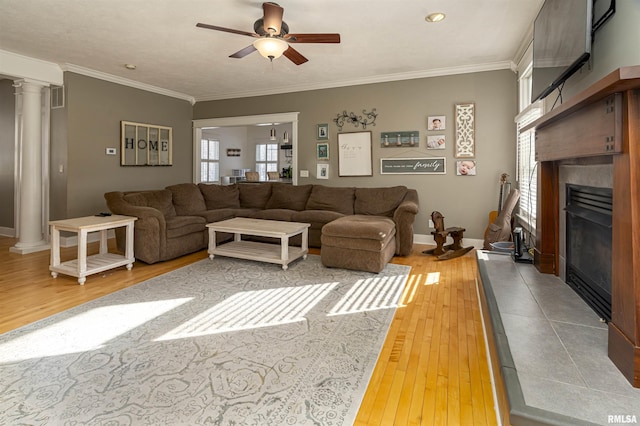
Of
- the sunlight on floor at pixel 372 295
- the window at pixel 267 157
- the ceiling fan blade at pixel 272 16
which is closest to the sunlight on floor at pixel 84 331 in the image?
the sunlight on floor at pixel 372 295

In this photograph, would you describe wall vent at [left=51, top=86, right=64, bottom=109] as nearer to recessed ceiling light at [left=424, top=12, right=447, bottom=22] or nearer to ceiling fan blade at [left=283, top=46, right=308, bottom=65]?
ceiling fan blade at [left=283, top=46, right=308, bottom=65]

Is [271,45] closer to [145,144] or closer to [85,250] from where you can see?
[85,250]

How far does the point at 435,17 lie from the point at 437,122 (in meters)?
1.98

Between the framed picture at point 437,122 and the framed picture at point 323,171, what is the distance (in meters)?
1.76

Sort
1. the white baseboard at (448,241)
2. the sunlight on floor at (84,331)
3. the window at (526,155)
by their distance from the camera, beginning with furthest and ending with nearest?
the white baseboard at (448,241) < the window at (526,155) < the sunlight on floor at (84,331)

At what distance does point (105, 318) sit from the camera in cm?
256

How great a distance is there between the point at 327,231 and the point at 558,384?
275 cm

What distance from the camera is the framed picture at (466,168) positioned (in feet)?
16.0

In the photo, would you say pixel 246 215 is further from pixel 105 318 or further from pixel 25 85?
pixel 25 85

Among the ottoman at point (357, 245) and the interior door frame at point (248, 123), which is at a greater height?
the interior door frame at point (248, 123)

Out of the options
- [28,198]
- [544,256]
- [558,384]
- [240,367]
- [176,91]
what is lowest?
[240,367]

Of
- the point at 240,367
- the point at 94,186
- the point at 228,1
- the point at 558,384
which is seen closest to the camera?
the point at 558,384

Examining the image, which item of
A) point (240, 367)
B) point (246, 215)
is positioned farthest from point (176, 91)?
point (240, 367)

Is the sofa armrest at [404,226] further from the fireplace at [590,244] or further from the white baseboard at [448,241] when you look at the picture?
the fireplace at [590,244]
